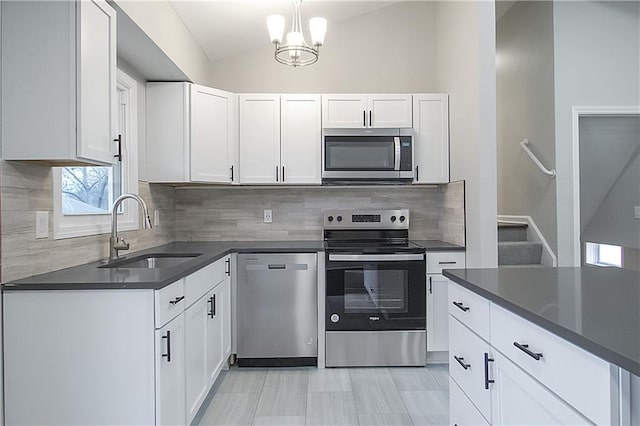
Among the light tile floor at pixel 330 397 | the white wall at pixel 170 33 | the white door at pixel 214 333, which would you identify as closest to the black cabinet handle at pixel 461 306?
the light tile floor at pixel 330 397

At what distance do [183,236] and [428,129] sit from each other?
2.33m

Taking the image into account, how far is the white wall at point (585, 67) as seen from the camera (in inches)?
158

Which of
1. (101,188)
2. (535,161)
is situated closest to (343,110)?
(101,188)

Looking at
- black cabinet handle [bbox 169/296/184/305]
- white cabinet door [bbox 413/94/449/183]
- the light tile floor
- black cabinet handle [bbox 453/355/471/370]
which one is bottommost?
the light tile floor

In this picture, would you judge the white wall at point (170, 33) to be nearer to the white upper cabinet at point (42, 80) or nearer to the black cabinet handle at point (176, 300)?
the white upper cabinet at point (42, 80)

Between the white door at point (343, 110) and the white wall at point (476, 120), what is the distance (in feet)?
2.46

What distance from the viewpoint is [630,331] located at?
37.0 inches

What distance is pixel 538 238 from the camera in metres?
4.27

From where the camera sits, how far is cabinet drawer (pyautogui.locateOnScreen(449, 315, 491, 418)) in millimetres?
1434

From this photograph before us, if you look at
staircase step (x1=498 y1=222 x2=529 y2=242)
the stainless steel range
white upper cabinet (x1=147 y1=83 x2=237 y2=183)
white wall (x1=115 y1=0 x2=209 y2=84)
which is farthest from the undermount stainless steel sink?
staircase step (x1=498 y1=222 x2=529 y2=242)

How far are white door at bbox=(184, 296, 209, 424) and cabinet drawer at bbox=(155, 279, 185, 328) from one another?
0.14 metres

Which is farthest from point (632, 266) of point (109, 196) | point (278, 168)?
point (109, 196)

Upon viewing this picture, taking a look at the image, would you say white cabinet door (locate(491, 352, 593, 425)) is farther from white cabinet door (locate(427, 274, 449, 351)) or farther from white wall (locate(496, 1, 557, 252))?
white wall (locate(496, 1, 557, 252))

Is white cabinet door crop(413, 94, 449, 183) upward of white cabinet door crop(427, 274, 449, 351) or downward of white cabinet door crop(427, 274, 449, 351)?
upward
